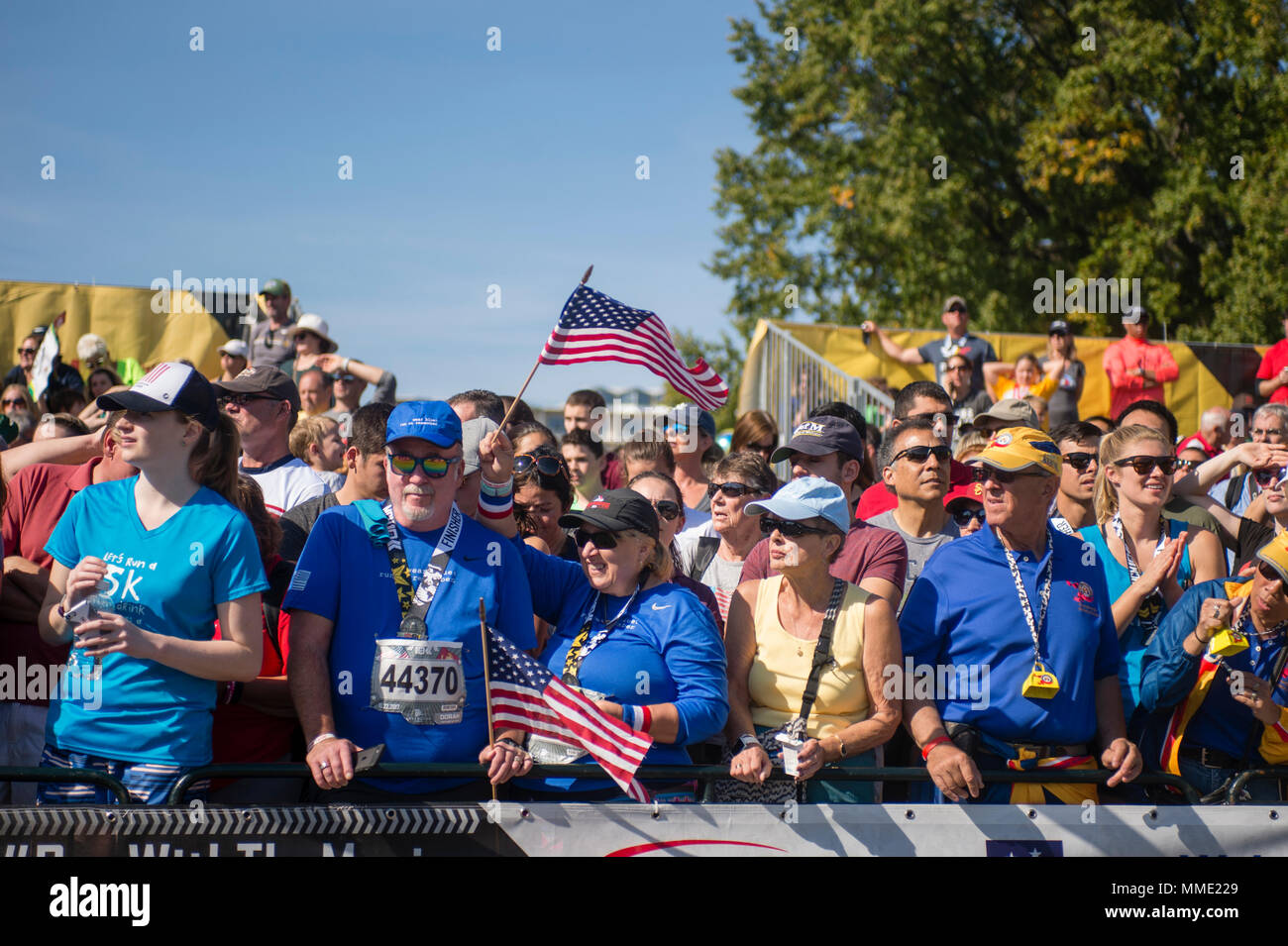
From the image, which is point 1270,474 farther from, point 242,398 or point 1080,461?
point 242,398

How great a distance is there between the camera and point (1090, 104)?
69.1 feet

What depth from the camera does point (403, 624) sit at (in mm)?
4332

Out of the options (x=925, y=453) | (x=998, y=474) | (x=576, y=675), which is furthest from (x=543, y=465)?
(x=998, y=474)

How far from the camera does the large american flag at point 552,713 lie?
421cm

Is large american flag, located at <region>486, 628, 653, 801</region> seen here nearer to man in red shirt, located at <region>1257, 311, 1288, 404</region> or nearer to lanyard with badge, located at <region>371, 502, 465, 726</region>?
lanyard with badge, located at <region>371, 502, 465, 726</region>

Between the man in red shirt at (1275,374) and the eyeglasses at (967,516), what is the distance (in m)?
6.91

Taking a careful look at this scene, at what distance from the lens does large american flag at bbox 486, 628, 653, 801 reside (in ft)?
13.8

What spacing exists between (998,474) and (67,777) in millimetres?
3687

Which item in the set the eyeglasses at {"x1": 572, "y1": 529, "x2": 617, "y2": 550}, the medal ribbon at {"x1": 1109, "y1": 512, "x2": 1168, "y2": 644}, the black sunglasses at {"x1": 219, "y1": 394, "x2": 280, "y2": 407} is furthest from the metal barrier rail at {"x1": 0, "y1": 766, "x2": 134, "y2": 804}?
the medal ribbon at {"x1": 1109, "y1": 512, "x2": 1168, "y2": 644}

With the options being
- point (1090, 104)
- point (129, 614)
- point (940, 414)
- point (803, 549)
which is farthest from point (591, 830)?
point (1090, 104)

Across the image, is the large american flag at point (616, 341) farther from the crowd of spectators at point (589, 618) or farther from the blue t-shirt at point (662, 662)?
the blue t-shirt at point (662, 662)

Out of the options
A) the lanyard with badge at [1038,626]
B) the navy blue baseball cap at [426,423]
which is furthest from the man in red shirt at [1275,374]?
the navy blue baseball cap at [426,423]

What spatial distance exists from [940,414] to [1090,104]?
53.4ft
